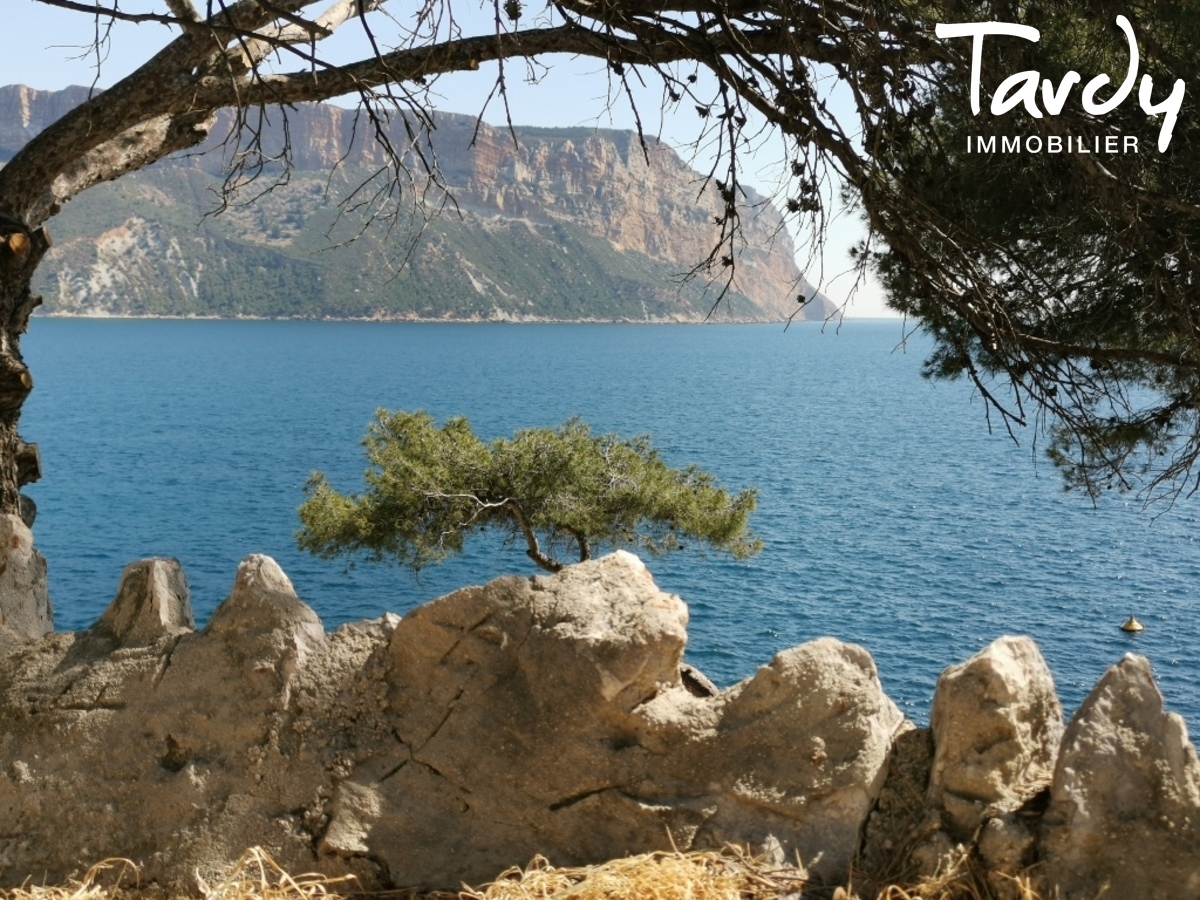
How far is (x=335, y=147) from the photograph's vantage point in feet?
581

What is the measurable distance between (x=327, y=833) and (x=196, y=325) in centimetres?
15651

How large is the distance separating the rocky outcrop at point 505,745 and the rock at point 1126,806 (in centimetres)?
1

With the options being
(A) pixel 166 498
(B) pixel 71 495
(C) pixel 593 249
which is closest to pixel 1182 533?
(A) pixel 166 498

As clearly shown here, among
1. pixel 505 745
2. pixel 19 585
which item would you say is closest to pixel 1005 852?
pixel 505 745

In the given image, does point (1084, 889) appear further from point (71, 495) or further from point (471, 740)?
point (71, 495)

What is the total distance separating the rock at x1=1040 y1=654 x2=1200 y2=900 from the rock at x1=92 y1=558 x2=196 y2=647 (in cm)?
287

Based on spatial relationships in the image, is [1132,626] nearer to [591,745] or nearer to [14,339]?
[591,745]

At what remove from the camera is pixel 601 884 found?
3.14 metres

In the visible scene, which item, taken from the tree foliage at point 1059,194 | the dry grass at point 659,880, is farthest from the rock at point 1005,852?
the tree foliage at point 1059,194

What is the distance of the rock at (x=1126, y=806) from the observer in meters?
2.97

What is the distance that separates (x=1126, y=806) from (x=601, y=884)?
141cm

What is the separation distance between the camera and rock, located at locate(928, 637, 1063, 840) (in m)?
3.21

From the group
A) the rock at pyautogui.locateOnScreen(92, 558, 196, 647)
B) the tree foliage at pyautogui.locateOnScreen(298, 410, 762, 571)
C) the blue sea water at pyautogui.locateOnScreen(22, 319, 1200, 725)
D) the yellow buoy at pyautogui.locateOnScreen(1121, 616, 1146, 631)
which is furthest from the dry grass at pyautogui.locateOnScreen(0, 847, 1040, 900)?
the yellow buoy at pyautogui.locateOnScreen(1121, 616, 1146, 631)

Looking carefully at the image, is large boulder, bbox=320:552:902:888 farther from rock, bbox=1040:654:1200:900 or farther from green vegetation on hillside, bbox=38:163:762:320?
green vegetation on hillside, bbox=38:163:762:320
